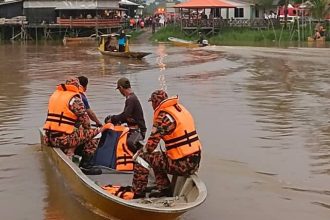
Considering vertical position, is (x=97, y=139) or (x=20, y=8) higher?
(x=20, y=8)

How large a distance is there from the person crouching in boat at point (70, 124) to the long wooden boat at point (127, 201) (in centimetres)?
30

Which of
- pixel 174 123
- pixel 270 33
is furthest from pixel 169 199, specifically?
pixel 270 33

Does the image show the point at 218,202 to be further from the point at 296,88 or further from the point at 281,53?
the point at 281,53

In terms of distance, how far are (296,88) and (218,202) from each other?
1215 centimetres

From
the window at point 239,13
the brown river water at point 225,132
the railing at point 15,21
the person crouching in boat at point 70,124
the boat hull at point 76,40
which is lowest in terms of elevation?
the brown river water at point 225,132

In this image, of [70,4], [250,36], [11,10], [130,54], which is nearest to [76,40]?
[70,4]

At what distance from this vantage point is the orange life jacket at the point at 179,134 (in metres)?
7.16

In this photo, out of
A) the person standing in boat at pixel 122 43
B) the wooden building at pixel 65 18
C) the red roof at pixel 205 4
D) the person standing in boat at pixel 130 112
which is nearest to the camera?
the person standing in boat at pixel 130 112

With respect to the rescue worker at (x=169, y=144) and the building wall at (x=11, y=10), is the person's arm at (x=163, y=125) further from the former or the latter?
the building wall at (x=11, y=10)

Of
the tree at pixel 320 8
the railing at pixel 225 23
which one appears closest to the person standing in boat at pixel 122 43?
the tree at pixel 320 8

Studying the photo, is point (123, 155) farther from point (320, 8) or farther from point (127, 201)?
point (320, 8)

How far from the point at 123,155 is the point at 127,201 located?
76.2 inches

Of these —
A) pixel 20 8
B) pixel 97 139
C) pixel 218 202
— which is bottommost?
pixel 218 202

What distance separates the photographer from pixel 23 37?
57.1 metres
